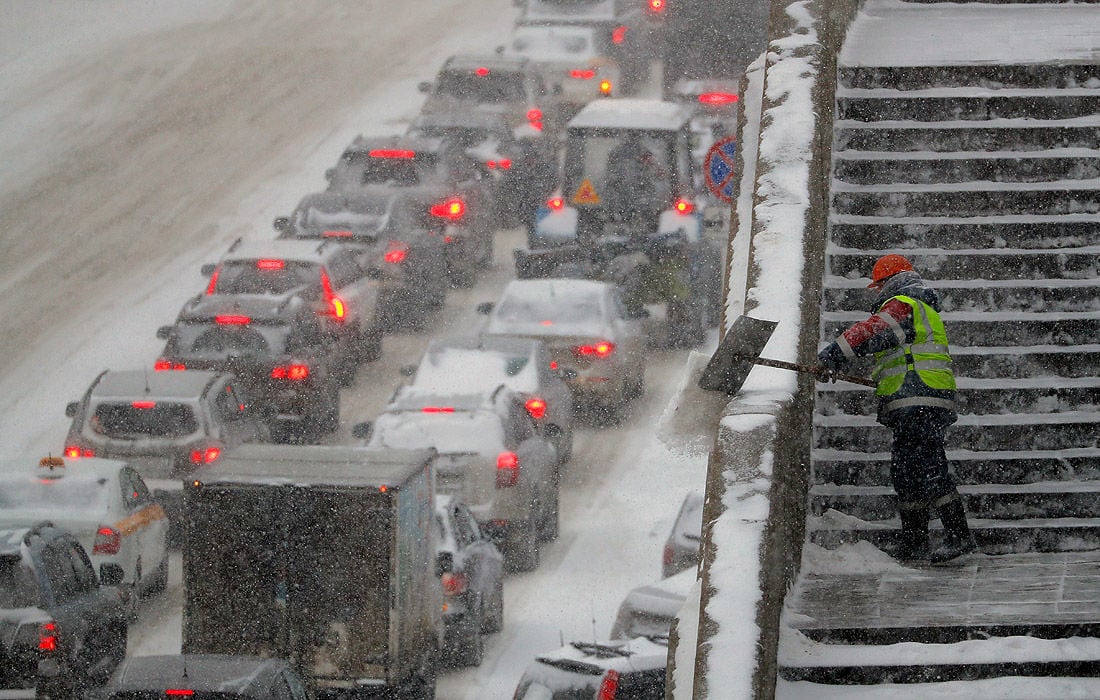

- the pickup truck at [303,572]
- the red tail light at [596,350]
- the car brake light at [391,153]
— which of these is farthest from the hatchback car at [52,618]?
the car brake light at [391,153]

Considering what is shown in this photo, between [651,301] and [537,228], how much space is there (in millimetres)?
2598

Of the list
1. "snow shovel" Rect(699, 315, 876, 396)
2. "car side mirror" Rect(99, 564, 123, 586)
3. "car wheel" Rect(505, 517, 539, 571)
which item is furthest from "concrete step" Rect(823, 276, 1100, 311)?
"car wheel" Rect(505, 517, 539, 571)

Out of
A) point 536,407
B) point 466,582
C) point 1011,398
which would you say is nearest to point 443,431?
point 466,582

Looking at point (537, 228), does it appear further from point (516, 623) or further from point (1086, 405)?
point (1086, 405)

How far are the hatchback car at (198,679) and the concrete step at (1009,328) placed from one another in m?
4.10

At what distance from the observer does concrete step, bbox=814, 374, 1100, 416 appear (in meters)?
9.95

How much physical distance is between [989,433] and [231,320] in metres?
12.9

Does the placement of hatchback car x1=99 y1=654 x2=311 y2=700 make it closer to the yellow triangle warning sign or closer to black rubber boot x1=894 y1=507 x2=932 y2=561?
black rubber boot x1=894 y1=507 x2=932 y2=561

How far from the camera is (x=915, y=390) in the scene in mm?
8914

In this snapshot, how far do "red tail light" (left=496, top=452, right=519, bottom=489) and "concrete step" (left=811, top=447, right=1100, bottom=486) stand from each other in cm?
829

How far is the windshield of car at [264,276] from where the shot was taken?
2288 centimetres

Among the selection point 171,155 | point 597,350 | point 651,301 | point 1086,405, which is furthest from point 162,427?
point 171,155

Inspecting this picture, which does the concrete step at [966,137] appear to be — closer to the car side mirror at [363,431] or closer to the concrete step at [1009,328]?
the concrete step at [1009,328]

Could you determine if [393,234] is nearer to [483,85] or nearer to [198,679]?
[483,85]
